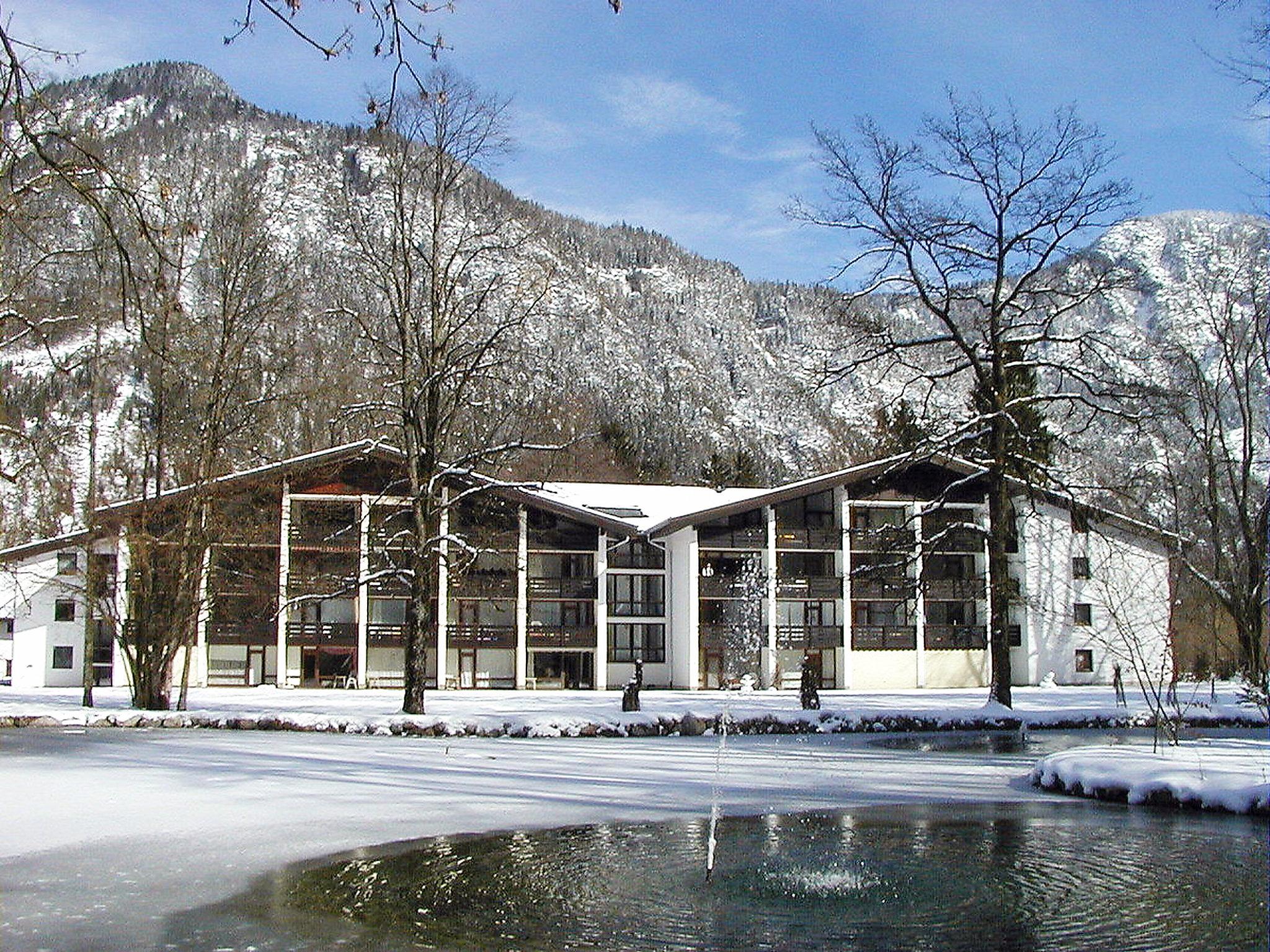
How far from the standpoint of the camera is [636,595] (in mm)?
53125

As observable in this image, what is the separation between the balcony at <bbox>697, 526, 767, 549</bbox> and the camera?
167 ft

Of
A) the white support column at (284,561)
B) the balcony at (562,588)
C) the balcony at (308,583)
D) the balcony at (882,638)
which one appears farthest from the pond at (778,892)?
the balcony at (882,638)

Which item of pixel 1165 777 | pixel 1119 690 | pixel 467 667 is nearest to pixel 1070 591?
pixel 1119 690

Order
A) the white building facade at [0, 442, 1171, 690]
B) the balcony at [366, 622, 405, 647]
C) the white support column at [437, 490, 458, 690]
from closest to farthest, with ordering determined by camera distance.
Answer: the white support column at [437, 490, 458, 690], the white building facade at [0, 442, 1171, 690], the balcony at [366, 622, 405, 647]

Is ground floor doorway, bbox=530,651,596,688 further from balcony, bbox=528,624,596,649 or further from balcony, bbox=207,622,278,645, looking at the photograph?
balcony, bbox=207,622,278,645

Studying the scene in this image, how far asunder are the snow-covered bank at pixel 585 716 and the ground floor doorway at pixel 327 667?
9.62 metres

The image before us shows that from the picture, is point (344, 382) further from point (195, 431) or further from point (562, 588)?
point (562, 588)

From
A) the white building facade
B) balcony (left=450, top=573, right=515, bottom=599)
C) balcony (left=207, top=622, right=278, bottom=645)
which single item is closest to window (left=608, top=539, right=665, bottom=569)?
the white building facade

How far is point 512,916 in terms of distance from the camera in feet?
27.8

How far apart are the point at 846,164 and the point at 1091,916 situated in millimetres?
23647

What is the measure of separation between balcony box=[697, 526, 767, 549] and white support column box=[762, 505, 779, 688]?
361 mm

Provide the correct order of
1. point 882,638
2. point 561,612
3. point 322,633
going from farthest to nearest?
point 882,638 < point 561,612 < point 322,633

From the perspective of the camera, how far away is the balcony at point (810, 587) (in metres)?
51.3

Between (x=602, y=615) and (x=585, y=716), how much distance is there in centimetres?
2194
